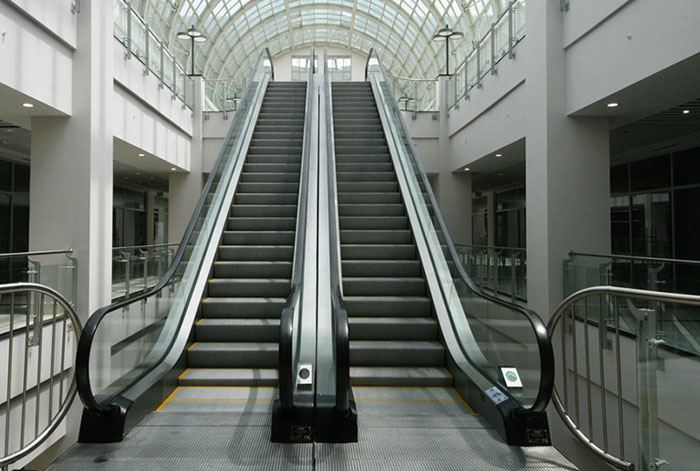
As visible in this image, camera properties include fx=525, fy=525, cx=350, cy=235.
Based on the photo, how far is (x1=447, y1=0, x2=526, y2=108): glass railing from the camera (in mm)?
11480

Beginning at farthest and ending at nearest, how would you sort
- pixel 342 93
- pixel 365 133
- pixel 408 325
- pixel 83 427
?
pixel 342 93, pixel 365 133, pixel 408 325, pixel 83 427

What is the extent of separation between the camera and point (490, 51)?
13430mm

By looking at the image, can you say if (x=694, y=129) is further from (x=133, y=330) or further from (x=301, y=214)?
(x=133, y=330)

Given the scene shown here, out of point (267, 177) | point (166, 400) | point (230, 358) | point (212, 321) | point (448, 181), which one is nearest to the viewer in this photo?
point (166, 400)

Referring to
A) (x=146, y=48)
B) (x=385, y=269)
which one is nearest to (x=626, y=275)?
(x=385, y=269)

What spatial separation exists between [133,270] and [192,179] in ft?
25.2

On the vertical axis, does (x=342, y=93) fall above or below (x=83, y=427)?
above

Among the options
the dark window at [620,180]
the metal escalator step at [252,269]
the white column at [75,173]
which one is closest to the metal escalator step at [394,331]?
the metal escalator step at [252,269]

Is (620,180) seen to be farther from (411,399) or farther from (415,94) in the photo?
(411,399)

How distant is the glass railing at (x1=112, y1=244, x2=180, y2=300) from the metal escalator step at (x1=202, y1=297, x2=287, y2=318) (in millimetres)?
4570

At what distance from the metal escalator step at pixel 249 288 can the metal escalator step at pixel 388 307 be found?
2.94ft

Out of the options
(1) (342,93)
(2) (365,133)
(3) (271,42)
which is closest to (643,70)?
(2) (365,133)

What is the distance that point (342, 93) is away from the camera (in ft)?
46.3

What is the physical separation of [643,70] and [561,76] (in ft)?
7.17
